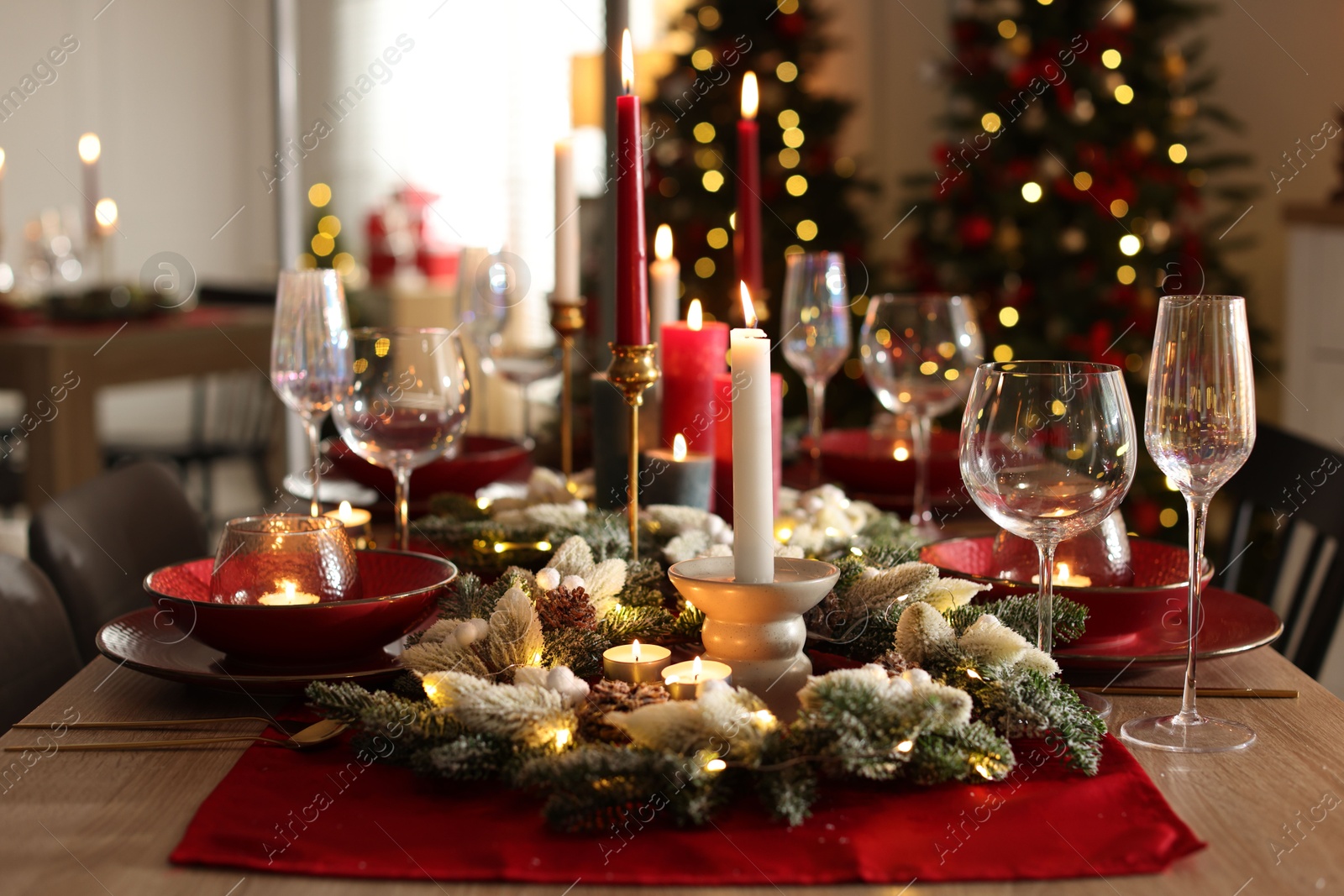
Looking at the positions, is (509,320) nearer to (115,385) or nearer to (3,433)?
(115,385)

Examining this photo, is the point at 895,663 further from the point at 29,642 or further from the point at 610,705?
the point at 29,642

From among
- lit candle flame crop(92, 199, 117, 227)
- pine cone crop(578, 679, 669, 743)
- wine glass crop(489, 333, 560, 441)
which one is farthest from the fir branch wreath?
lit candle flame crop(92, 199, 117, 227)

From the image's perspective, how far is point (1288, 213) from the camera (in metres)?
2.90

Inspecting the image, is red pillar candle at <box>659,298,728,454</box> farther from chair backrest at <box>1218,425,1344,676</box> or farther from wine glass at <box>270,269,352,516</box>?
chair backrest at <box>1218,425,1344,676</box>

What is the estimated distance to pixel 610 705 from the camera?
714mm

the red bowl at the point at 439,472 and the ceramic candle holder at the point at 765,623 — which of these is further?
the red bowl at the point at 439,472

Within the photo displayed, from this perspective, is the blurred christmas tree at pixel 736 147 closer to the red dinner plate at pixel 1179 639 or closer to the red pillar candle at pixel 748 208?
the red pillar candle at pixel 748 208

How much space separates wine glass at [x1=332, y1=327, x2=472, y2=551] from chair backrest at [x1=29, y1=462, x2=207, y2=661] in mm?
361

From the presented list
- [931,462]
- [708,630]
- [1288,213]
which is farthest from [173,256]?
[708,630]

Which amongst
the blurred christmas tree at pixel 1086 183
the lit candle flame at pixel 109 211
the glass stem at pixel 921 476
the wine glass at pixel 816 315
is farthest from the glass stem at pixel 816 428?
the lit candle flame at pixel 109 211

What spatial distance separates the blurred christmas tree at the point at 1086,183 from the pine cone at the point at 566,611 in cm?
250

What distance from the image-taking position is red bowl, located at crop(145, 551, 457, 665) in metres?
0.82

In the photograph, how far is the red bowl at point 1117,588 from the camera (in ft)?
2.91

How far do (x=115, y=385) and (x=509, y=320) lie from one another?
2.04 m
